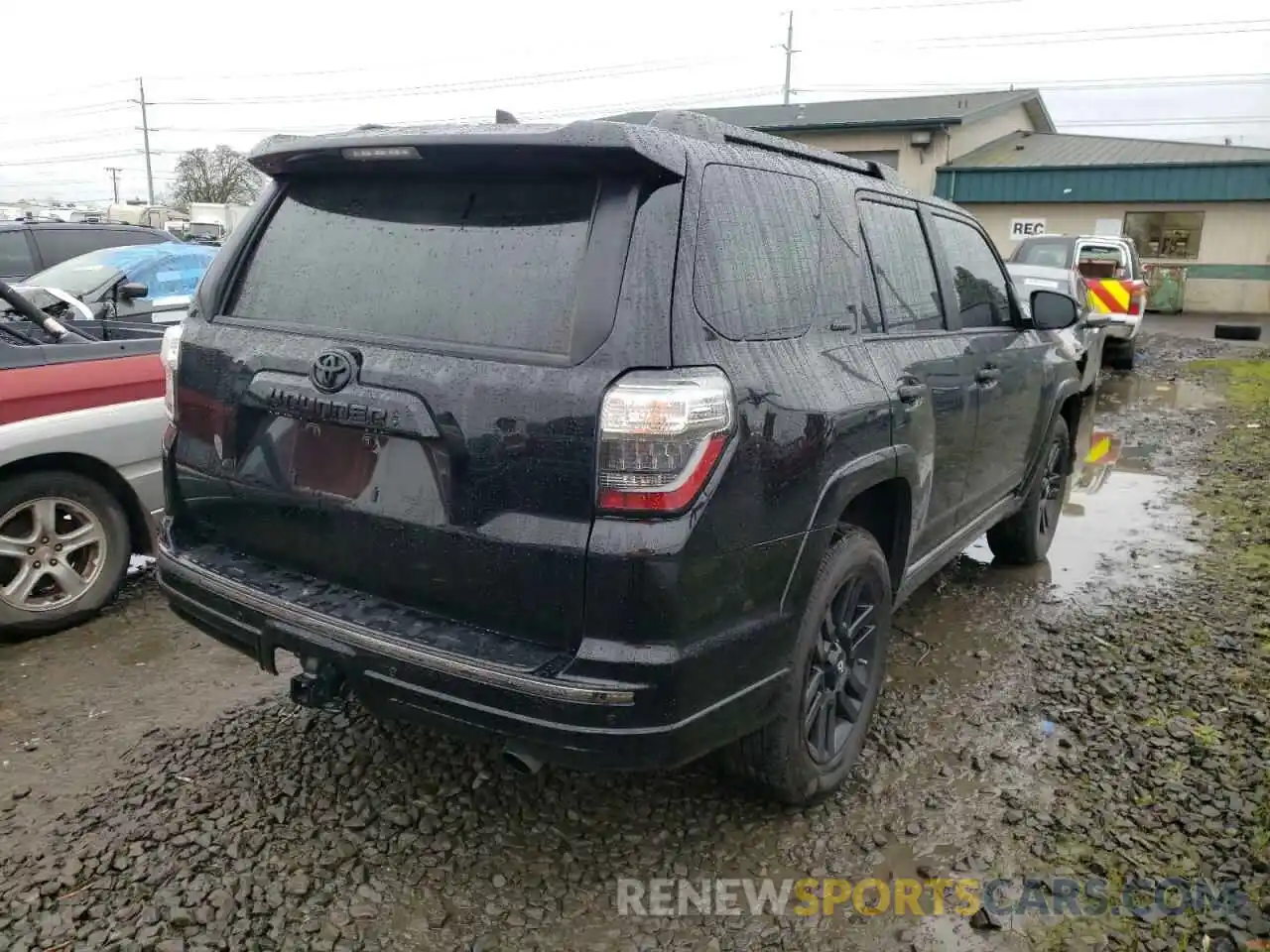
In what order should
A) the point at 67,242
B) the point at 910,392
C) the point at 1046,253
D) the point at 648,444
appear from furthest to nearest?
the point at 1046,253 < the point at 67,242 < the point at 910,392 < the point at 648,444

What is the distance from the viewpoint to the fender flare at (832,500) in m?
2.54

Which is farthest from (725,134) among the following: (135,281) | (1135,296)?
(1135,296)

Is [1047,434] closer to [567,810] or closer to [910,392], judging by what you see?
[910,392]

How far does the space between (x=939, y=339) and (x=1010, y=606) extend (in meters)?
1.85

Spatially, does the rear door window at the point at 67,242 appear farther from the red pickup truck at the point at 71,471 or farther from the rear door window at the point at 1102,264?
the rear door window at the point at 1102,264

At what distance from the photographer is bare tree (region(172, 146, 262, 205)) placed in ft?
190

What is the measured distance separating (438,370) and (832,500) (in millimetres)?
1130

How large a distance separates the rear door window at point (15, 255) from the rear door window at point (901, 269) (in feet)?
29.5

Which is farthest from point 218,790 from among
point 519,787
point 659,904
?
point 659,904

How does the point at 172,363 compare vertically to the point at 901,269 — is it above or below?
below

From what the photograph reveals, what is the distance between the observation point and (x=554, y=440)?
2.18m

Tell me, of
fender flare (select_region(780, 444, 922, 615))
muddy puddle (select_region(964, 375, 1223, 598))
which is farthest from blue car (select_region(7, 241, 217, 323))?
muddy puddle (select_region(964, 375, 1223, 598))

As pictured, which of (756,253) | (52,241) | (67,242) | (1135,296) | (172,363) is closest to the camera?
(756,253)
